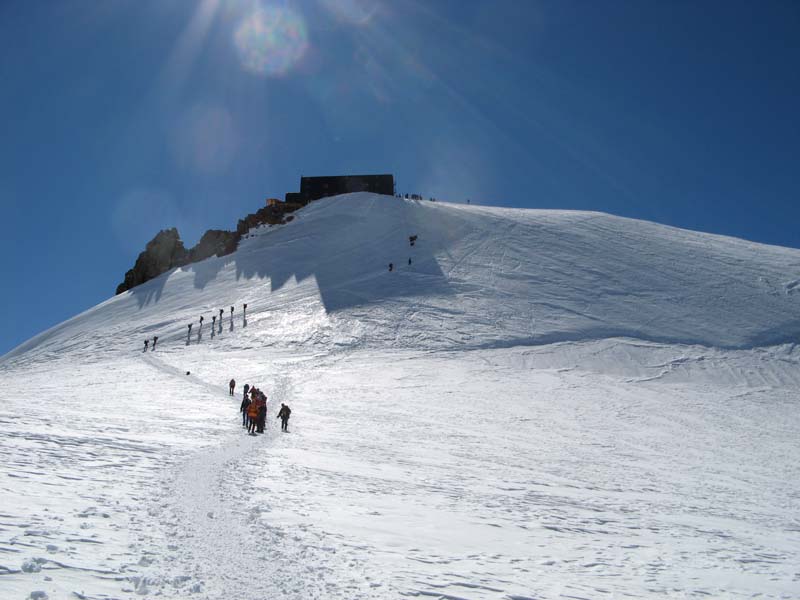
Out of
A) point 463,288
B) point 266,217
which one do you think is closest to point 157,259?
point 266,217

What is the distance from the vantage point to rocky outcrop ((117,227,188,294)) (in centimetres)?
6431

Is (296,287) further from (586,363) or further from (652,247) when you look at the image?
(652,247)

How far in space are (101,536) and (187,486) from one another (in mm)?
2786

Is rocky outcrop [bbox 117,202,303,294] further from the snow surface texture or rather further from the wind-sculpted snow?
the snow surface texture

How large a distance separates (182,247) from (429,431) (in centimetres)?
5491

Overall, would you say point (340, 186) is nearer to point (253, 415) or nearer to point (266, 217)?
point (266, 217)

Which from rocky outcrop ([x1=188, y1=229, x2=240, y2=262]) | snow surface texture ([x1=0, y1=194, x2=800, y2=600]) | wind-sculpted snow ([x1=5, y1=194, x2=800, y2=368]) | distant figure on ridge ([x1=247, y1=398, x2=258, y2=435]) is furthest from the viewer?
rocky outcrop ([x1=188, y1=229, x2=240, y2=262])

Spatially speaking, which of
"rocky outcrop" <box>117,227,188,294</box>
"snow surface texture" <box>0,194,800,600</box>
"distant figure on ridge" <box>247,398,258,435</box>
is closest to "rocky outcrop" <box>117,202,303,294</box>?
"rocky outcrop" <box>117,227,188,294</box>

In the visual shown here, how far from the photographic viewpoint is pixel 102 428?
13266 mm

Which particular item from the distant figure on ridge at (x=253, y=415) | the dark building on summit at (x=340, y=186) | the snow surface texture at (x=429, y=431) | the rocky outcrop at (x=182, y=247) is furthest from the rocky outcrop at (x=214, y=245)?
the distant figure on ridge at (x=253, y=415)

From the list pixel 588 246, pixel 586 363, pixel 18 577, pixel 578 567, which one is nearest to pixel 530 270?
pixel 588 246

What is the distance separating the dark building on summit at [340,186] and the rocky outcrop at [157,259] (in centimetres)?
1690

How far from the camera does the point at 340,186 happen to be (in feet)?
264

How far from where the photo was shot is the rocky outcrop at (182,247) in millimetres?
63172
